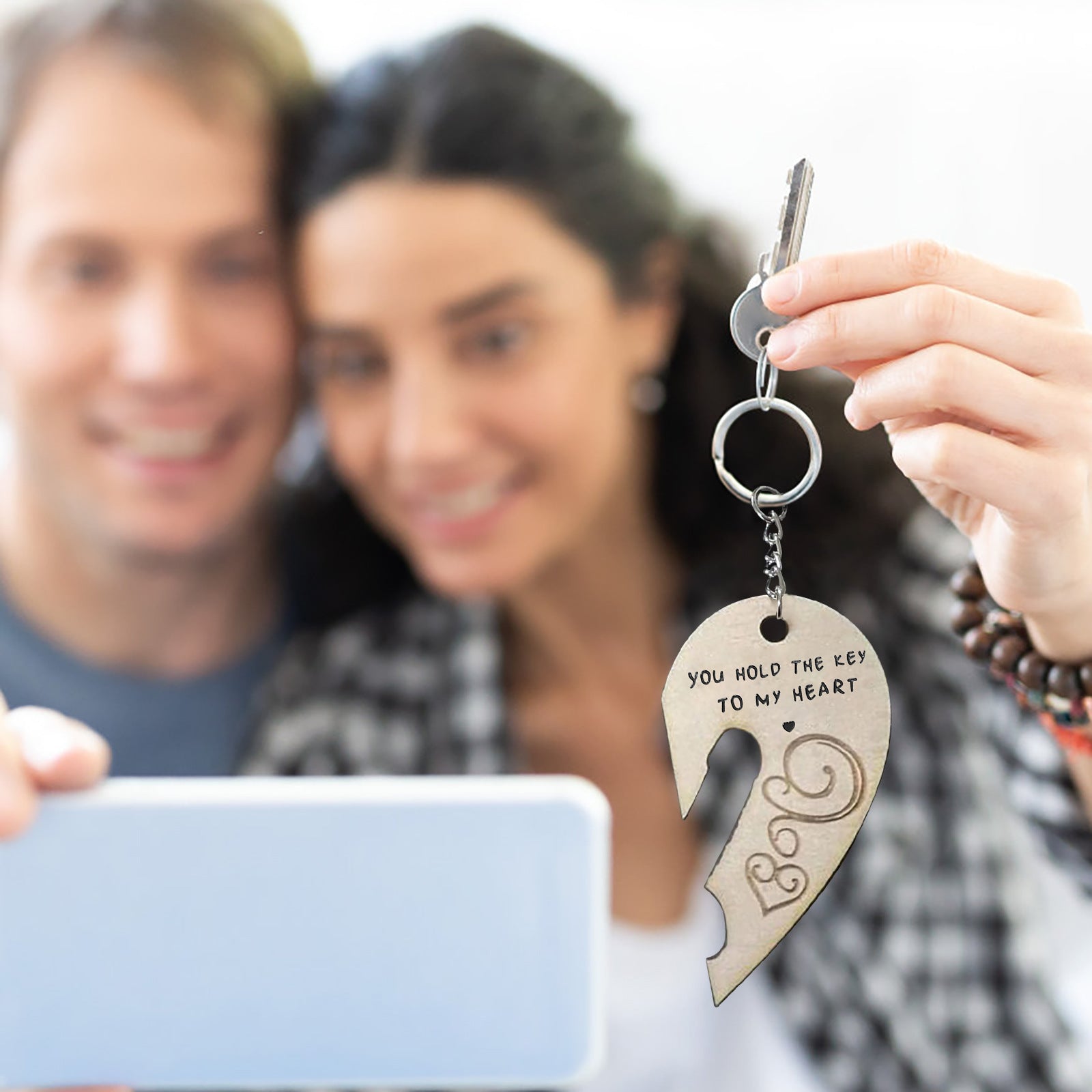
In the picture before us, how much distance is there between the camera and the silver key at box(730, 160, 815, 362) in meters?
0.33

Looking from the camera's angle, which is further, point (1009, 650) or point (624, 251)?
point (624, 251)

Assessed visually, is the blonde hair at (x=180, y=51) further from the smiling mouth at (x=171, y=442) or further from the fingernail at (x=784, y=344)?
the fingernail at (x=784, y=344)

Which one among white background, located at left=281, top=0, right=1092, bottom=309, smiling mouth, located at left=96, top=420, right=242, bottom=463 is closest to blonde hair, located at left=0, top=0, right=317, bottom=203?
white background, located at left=281, top=0, right=1092, bottom=309

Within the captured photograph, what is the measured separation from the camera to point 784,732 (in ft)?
1.14

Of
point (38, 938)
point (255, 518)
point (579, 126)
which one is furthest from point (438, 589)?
point (38, 938)


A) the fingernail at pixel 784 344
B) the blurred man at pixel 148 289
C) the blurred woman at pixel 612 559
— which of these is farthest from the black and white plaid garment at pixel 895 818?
the fingernail at pixel 784 344

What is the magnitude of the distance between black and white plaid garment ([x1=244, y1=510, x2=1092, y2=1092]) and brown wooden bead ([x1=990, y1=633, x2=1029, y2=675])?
0.38m

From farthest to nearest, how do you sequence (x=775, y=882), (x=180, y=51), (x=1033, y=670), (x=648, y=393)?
1. (x=648, y=393)
2. (x=180, y=51)
3. (x=1033, y=670)
4. (x=775, y=882)

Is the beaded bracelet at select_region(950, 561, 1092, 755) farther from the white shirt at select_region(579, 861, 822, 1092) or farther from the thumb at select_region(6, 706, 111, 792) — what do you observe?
the white shirt at select_region(579, 861, 822, 1092)

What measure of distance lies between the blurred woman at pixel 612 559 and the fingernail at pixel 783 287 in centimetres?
42

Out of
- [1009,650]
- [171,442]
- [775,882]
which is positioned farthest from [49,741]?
[171,442]

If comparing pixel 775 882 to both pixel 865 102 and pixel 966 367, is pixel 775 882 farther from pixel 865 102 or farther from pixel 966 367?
pixel 865 102

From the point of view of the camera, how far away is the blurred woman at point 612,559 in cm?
82

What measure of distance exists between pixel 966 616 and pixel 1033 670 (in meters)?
0.03
